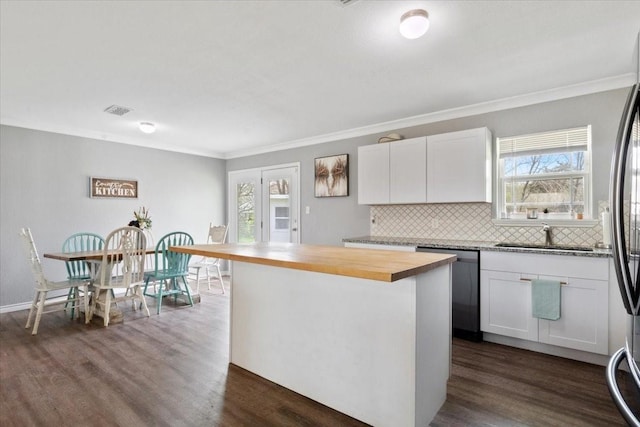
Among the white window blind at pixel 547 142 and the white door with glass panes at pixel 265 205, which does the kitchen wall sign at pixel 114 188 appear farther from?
the white window blind at pixel 547 142

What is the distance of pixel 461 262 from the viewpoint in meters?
3.23

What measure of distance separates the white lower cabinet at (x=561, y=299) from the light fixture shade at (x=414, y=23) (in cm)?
204

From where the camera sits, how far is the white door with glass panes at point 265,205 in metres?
5.63

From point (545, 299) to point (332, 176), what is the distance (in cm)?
306

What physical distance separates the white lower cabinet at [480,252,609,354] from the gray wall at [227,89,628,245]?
30.4 inches

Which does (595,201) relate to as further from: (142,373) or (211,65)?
(142,373)

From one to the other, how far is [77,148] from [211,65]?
10.6 feet

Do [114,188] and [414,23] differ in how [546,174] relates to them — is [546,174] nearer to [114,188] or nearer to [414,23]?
[414,23]

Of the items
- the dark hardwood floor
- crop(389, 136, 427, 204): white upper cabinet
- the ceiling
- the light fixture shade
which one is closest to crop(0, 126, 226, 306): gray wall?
the ceiling

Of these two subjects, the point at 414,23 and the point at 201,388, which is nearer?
the point at 414,23

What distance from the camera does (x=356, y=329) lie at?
6.37 ft

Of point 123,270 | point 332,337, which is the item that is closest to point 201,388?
point 332,337

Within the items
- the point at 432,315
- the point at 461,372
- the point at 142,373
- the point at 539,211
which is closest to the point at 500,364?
the point at 461,372

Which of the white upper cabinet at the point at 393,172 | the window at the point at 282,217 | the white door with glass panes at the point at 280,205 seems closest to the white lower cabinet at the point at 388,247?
the white upper cabinet at the point at 393,172
